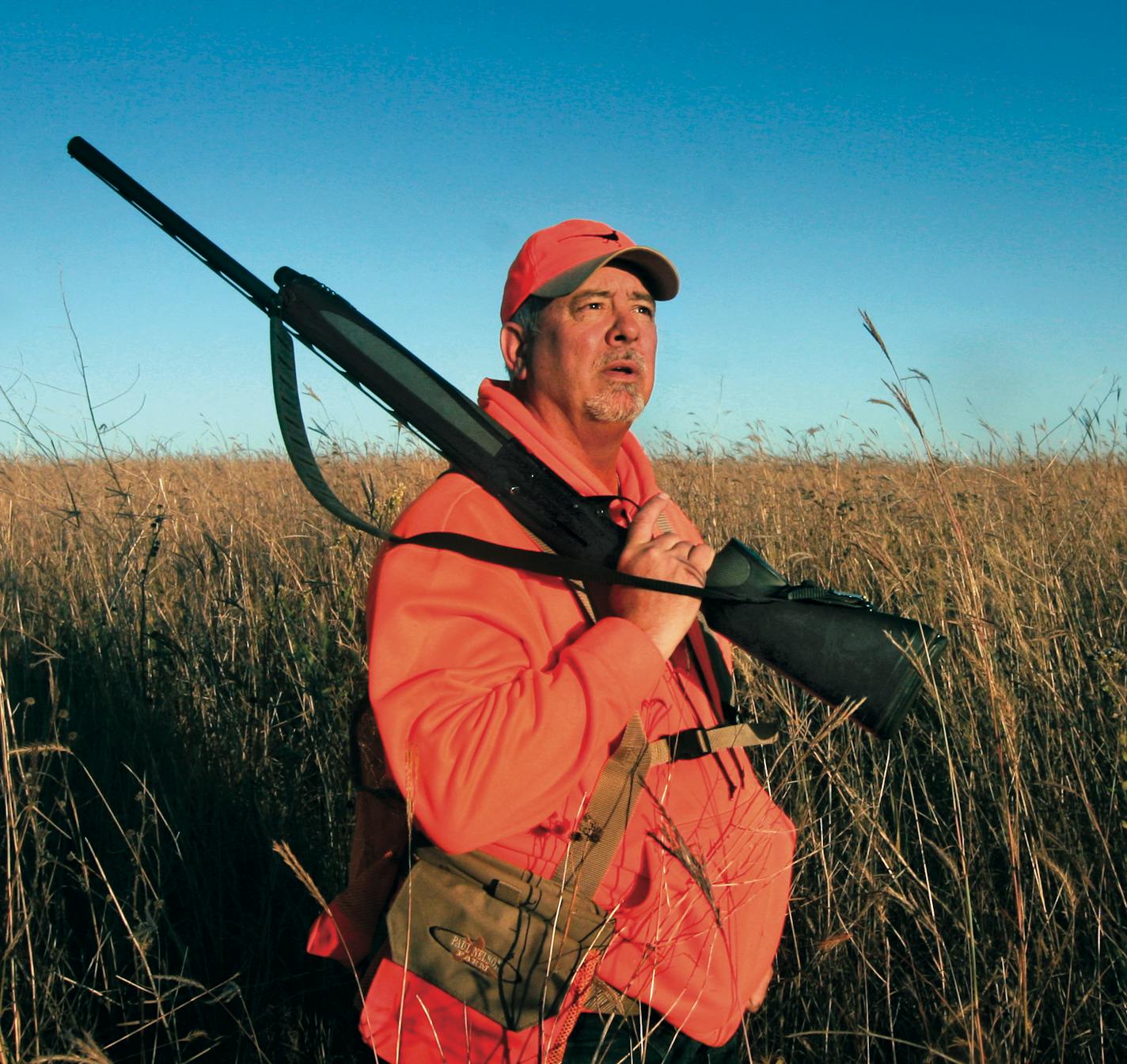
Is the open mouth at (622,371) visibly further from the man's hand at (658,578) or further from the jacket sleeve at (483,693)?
the jacket sleeve at (483,693)

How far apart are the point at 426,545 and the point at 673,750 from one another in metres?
0.59

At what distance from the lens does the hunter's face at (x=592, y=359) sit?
2012 millimetres

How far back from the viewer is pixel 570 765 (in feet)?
4.61

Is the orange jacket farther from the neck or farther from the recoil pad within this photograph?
the neck

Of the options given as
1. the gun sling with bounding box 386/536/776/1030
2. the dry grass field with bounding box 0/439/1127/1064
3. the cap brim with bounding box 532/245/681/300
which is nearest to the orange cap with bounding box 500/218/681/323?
the cap brim with bounding box 532/245/681/300

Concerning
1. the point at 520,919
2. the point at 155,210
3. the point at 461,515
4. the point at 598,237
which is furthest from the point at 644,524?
the point at 155,210

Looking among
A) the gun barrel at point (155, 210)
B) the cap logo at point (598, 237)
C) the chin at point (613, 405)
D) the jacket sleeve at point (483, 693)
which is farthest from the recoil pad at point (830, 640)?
the gun barrel at point (155, 210)

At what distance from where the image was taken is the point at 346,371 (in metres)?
1.84

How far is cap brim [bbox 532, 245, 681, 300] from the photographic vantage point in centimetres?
203

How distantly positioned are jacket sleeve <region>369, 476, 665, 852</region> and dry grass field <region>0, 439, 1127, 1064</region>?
1.28 ft

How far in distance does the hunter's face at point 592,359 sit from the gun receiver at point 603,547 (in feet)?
1.01

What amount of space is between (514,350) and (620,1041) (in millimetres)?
1493

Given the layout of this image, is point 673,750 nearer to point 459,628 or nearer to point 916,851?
point 459,628

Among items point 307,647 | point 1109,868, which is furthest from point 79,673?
point 1109,868
